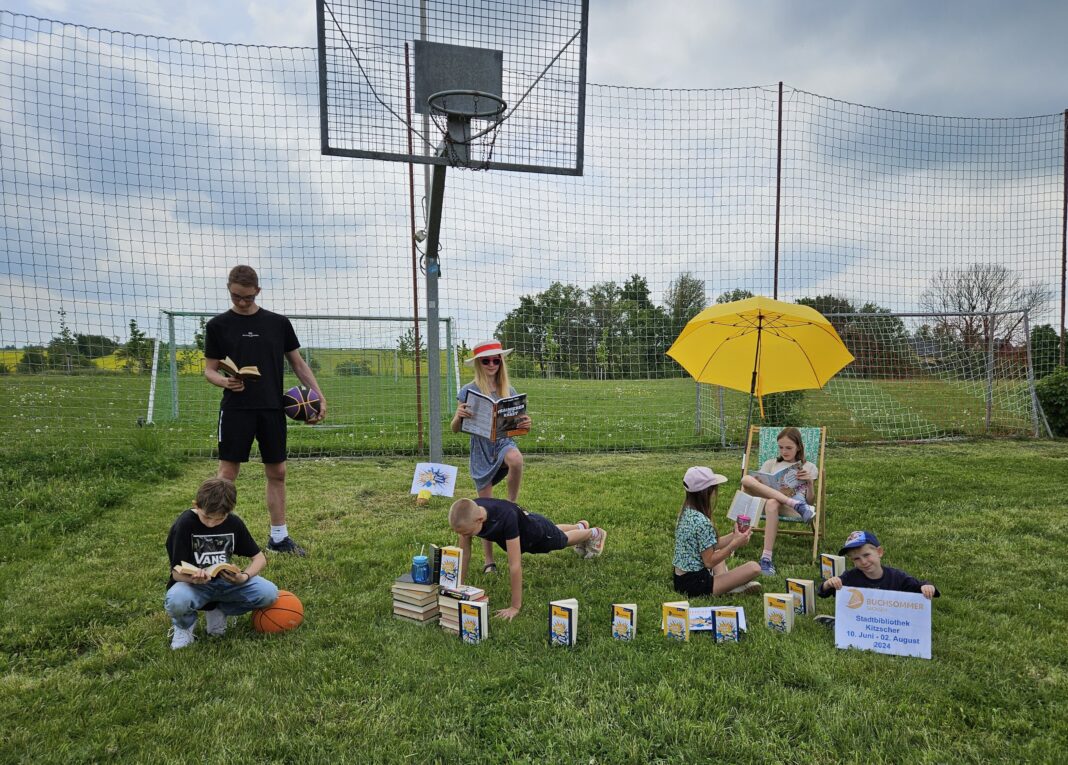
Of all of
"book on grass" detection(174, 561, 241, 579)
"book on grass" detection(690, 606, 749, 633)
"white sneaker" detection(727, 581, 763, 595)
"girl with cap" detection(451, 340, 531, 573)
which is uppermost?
"girl with cap" detection(451, 340, 531, 573)

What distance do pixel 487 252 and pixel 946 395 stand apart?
9052 mm

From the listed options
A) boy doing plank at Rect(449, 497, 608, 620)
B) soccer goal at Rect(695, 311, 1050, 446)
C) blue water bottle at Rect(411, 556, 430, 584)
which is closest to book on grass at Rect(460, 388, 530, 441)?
boy doing plank at Rect(449, 497, 608, 620)

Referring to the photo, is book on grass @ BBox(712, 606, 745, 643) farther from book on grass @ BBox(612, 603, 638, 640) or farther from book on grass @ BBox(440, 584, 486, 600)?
book on grass @ BBox(440, 584, 486, 600)

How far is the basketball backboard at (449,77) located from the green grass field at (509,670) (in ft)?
10.6

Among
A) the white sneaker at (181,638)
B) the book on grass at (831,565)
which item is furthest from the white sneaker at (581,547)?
the white sneaker at (181,638)

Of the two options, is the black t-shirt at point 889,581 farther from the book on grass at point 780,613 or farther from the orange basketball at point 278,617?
the orange basketball at point 278,617

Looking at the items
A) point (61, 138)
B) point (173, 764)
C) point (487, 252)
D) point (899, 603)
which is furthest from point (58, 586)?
point (487, 252)

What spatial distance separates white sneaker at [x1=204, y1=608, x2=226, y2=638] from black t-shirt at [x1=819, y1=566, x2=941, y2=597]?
3468mm

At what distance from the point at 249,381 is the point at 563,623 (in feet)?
9.23

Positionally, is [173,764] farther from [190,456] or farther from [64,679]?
[190,456]

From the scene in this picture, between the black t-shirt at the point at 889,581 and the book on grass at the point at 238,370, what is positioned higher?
the book on grass at the point at 238,370

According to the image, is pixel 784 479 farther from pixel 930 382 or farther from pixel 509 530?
pixel 930 382

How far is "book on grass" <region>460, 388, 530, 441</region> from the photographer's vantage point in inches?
166

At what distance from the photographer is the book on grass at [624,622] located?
3322mm
